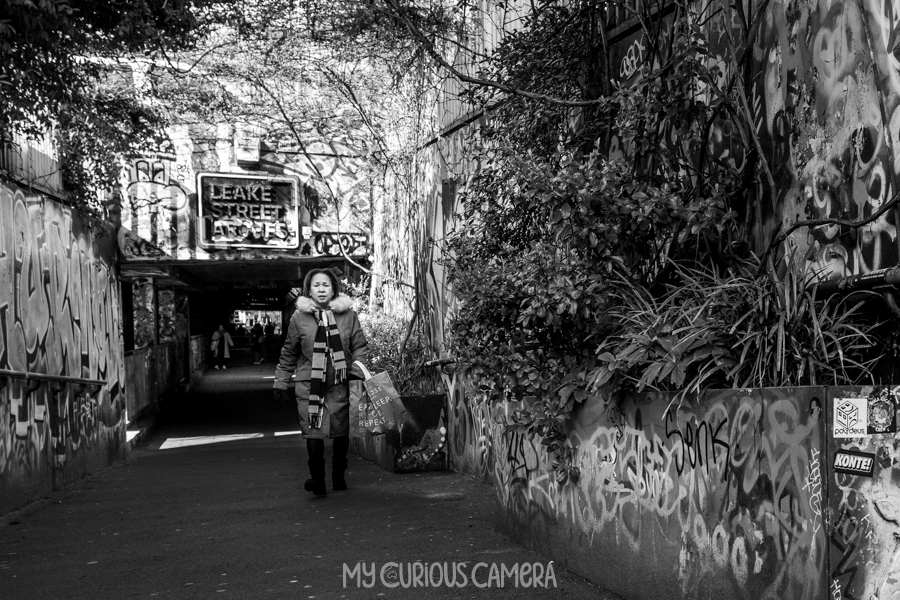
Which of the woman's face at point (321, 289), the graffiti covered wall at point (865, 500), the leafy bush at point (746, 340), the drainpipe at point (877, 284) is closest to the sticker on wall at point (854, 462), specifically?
the graffiti covered wall at point (865, 500)

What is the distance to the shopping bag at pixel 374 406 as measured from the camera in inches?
320

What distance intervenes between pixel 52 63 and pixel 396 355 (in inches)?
196

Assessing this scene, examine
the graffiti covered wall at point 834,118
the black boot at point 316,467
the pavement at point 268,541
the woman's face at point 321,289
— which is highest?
the graffiti covered wall at point 834,118

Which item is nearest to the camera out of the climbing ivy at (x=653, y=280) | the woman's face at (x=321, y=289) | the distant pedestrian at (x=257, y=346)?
the climbing ivy at (x=653, y=280)

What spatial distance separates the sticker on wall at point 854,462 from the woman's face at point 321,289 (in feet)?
18.2

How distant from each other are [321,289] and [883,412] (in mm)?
5743

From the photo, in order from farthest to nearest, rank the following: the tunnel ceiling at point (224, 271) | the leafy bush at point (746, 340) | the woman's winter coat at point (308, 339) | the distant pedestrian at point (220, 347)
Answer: the distant pedestrian at point (220, 347) → the tunnel ceiling at point (224, 271) → the woman's winter coat at point (308, 339) → the leafy bush at point (746, 340)

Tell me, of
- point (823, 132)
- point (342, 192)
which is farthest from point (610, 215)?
point (342, 192)

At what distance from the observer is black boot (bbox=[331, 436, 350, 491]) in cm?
814

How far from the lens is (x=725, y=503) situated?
3877 mm

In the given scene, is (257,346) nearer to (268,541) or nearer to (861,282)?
(268,541)


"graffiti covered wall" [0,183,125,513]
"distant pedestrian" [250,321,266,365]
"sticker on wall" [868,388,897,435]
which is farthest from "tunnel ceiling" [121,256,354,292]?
"sticker on wall" [868,388,897,435]

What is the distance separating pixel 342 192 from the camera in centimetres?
1543

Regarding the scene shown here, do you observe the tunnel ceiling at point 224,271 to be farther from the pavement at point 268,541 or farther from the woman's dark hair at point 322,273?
the woman's dark hair at point 322,273
